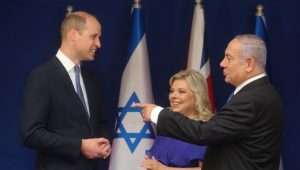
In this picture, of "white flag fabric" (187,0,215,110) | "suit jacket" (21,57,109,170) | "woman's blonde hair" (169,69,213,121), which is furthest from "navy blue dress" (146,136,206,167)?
"white flag fabric" (187,0,215,110)

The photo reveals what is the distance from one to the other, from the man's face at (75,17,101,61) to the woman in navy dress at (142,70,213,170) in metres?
0.48

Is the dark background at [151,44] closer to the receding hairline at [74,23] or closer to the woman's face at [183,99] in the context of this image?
the receding hairline at [74,23]

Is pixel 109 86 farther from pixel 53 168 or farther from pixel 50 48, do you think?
pixel 53 168

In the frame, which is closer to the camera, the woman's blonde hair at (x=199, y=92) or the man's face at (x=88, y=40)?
the woman's blonde hair at (x=199, y=92)

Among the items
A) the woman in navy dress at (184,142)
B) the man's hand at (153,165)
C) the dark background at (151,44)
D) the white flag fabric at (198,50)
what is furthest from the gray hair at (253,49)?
the dark background at (151,44)

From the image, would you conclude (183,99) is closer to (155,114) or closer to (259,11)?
(155,114)

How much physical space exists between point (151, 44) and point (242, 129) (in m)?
1.89

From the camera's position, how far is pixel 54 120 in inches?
126

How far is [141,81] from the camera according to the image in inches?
159

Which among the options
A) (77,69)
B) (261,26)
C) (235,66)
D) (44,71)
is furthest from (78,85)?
(261,26)

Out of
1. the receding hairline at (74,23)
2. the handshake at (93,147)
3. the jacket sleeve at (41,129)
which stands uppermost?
the receding hairline at (74,23)

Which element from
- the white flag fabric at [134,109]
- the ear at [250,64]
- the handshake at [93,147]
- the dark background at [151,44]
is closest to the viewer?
the ear at [250,64]

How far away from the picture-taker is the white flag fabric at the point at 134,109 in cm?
397

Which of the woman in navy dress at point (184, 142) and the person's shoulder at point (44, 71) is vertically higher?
the person's shoulder at point (44, 71)
